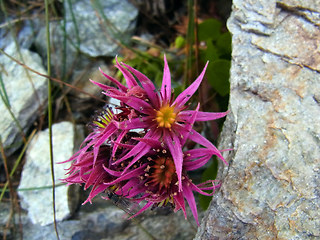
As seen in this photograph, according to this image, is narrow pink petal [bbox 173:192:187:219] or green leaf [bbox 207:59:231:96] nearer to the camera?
narrow pink petal [bbox 173:192:187:219]

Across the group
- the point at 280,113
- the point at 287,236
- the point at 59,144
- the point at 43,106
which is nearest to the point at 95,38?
the point at 43,106

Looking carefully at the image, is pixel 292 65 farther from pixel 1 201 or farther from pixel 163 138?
pixel 1 201

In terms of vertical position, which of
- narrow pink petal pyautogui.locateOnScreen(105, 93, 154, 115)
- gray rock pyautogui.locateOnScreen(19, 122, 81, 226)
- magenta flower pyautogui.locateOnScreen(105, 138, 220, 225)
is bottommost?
gray rock pyautogui.locateOnScreen(19, 122, 81, 226)

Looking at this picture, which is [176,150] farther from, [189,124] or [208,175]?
[208,175]

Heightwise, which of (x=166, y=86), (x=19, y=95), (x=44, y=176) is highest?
(x=166, y=86)

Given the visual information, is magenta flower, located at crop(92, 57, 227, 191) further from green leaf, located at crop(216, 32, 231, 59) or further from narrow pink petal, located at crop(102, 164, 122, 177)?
green leaf, located at crop(216, 32, 231, 59)

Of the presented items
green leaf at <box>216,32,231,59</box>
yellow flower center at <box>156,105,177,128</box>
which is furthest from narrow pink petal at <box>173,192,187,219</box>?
green leaf at <box>216,32,231,59</box>

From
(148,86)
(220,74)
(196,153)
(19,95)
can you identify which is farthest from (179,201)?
(19,95)
